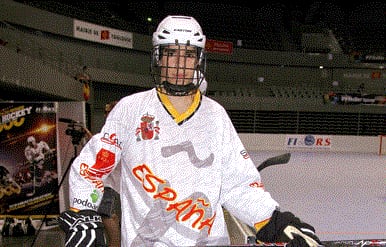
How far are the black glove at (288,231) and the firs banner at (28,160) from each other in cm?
359

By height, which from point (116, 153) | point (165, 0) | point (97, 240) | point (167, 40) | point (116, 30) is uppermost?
point (165, 0)

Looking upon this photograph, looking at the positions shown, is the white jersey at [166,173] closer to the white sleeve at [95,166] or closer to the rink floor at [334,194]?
the white sleeve at [95,166]

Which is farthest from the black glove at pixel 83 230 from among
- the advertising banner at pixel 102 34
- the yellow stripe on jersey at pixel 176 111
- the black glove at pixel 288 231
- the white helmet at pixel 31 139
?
the advertising banner at pixel 102 34

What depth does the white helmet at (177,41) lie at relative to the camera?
5.57ft

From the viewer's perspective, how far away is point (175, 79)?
1.70m

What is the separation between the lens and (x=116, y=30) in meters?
16.7

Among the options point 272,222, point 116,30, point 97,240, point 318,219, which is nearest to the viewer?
point 97,240

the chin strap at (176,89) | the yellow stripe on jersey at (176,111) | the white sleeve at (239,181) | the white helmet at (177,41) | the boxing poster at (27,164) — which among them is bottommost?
the boxing poster at (27,164)

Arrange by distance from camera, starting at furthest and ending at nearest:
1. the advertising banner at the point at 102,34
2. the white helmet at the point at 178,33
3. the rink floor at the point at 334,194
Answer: the advertising banner at the point at 102,34 → the rink floor at the point at 334,194 → the white helmet at the point at 178,33

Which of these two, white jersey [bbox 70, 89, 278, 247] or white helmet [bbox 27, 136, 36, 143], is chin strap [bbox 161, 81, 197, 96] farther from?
white helmet [bbox 27, 136, 36, 143]

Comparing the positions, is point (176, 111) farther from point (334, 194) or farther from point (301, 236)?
point (334, 194)

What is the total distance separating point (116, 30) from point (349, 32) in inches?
518

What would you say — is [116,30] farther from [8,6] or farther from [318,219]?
[318,219]

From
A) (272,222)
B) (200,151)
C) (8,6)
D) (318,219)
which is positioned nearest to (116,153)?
(200,151)
